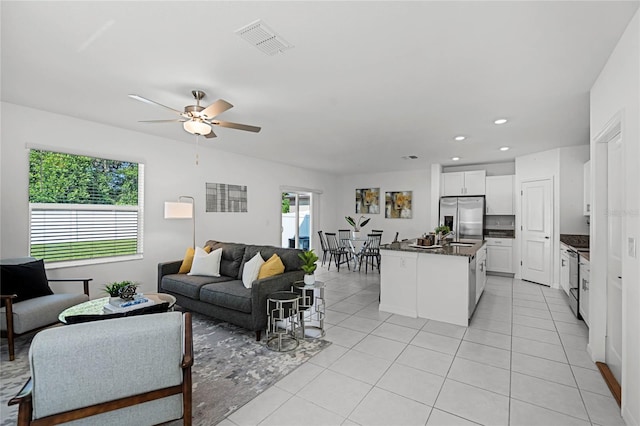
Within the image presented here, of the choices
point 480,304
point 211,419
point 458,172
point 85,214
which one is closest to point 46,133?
point 85,214

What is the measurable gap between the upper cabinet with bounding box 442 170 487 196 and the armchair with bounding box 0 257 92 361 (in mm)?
7080

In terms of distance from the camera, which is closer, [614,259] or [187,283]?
[614,259]

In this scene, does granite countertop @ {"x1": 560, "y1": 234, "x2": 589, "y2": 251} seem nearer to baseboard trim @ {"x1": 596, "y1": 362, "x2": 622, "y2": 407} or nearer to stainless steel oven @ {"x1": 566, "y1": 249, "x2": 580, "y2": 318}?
stainless steel oven @ {"x1": 566, "y1": 249, "x2": 580, "y2": 318}

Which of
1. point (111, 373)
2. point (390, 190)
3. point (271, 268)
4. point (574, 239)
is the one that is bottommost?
point (111, 373)

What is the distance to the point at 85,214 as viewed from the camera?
406 cm

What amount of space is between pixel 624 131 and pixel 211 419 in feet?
11.2

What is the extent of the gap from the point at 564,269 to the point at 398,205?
13.6 ft

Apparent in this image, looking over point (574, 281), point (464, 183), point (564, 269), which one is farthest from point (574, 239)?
point (464, 183)

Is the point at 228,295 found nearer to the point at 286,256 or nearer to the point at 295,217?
the point at 286,256

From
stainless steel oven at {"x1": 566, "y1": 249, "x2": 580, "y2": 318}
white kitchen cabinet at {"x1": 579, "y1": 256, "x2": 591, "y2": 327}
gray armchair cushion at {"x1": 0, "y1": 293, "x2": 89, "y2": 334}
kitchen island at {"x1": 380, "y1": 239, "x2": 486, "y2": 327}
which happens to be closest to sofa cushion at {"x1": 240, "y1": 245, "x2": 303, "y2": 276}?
kitchen island at {"x1": 380, "y1": 239, "x2": 486, "y2": 327}

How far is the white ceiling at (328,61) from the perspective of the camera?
6.07ft

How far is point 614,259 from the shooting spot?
2.47 metres

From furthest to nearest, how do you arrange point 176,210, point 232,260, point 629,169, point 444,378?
point 176,210, point 232,260, point 444,378, point 629,169

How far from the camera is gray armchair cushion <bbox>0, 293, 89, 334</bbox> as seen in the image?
2742mm
